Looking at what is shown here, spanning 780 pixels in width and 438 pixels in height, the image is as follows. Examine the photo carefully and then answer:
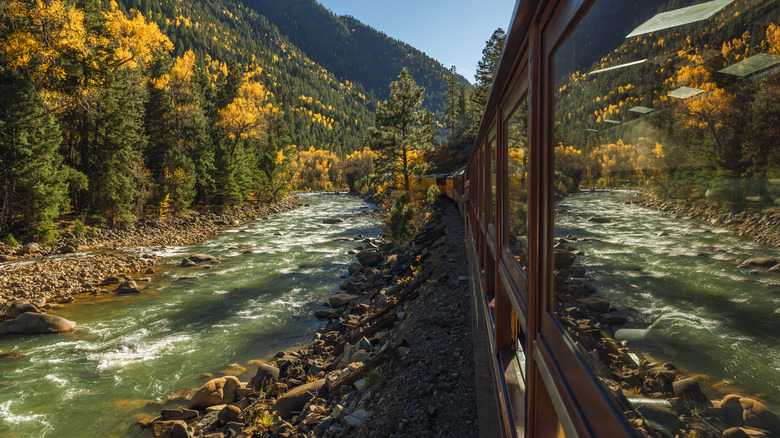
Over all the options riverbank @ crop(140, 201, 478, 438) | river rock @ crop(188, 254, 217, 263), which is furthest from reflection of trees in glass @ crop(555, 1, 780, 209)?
river rock @ crop(188, 254, 217, 263)

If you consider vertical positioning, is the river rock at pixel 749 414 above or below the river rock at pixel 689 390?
above

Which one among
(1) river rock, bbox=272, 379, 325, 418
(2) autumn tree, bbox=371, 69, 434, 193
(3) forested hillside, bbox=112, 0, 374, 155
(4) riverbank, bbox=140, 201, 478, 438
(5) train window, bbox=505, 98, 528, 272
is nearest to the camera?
(5) train window, bbox=505, 98, 528, 272

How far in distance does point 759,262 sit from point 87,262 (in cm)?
2213

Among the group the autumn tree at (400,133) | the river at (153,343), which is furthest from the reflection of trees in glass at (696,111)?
the autumn tree at (400,133)

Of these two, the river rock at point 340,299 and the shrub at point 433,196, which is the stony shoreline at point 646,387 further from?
the shrub at point 433,196

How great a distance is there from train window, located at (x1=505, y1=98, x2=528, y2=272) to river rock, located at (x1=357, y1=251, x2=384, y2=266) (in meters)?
14.3

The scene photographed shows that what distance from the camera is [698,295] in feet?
2.84

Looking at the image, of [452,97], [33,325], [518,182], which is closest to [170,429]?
[518,182]

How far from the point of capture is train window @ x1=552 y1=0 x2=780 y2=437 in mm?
695

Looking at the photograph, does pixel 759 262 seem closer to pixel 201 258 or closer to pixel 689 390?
pixel 689 390

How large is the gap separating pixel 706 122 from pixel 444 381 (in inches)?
196

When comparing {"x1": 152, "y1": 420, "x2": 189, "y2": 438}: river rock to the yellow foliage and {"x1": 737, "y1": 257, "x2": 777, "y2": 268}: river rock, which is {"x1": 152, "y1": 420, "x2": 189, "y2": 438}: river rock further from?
the yellow foliage

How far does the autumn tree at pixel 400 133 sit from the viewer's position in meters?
33.3

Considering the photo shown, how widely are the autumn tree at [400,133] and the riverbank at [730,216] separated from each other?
32.3 metres
